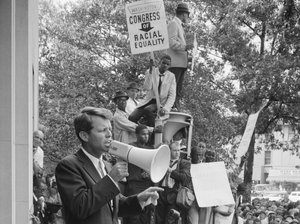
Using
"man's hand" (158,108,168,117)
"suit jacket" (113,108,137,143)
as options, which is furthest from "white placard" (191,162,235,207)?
"suit jacket" (113,108,137,143)

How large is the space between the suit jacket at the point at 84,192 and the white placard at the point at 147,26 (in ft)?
18.6

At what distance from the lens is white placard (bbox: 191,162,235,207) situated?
352 inches

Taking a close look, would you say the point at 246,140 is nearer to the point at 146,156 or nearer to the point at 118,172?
the point at 146,156

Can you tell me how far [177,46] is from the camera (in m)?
10.9

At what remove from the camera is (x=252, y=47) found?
2477 cm

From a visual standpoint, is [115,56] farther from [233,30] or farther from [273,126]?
[273,126]

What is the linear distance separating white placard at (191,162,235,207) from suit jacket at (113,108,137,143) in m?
1.53

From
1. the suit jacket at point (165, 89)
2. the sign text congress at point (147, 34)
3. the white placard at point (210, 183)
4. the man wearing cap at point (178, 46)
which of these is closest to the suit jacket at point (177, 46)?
the man wearing cap at point (178, 46)

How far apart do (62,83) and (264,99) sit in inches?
300

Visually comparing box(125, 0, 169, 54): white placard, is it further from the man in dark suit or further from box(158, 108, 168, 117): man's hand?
the man in dark suit

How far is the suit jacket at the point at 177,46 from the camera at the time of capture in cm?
1089

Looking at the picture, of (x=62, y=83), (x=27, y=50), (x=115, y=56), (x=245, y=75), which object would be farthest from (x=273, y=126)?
(x=27, y=50)

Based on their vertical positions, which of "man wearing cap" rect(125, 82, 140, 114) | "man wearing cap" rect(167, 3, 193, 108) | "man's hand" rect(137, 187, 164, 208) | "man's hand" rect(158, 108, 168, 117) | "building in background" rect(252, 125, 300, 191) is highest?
"man wearing cap" rect(167, 3, 193, 108)

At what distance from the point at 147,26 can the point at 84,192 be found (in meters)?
6.11
